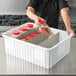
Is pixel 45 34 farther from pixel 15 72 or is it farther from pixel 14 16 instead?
pixel 14 16

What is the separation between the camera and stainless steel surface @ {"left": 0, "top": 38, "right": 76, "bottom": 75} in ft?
4.68

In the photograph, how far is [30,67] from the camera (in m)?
1.47

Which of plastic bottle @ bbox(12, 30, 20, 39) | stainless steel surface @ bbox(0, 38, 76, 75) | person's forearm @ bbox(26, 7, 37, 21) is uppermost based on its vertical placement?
person's forearm @ bbox(26, 7, 37, 21)

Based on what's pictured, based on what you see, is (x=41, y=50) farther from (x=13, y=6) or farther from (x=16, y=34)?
(x=13, y=6)

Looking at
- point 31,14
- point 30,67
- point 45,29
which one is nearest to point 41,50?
point 30,67

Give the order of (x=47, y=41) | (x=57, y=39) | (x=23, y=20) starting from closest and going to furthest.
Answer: (x=47, y=41) < (x=57, y=39) < (x=23, y=20)

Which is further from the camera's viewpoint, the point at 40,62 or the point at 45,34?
the point at 45,34

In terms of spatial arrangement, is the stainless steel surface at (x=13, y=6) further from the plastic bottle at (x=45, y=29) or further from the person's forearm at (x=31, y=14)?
the plastic bottle at (x=45, y=29)

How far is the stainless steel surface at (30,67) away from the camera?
1.43 m

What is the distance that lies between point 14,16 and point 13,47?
130cm

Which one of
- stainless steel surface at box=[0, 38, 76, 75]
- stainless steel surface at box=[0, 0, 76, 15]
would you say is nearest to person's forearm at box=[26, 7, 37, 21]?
stainless steel surface at box=[0, 38, 76, 75]

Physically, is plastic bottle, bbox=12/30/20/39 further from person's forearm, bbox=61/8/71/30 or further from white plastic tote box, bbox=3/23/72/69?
person's forearm, bbox=61/8/71/30

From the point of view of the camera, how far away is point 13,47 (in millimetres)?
1554

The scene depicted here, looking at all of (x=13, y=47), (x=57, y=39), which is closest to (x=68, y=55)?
(x=57, y=39)
